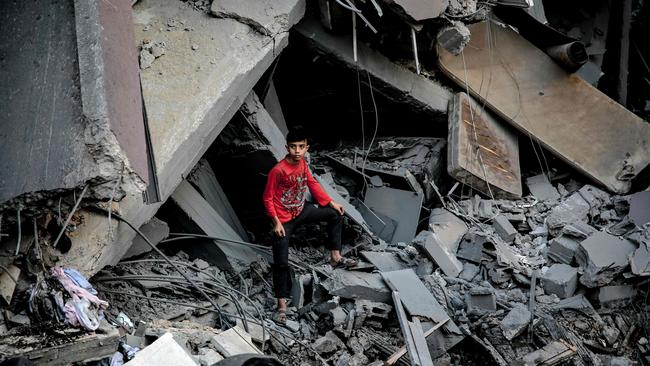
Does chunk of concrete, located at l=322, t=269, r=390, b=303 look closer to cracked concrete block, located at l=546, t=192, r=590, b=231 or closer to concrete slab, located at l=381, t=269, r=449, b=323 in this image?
concrete slab, located at l=381, t=269, r=449, b=323

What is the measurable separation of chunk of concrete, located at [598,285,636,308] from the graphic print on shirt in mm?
2909

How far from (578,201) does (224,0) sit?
15.2ft

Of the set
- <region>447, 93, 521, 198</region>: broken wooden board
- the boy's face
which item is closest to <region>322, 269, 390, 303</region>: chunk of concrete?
the boy's face

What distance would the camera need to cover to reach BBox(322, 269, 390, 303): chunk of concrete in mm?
5805

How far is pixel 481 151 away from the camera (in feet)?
27.0

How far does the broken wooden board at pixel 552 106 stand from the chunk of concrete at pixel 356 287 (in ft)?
11.0

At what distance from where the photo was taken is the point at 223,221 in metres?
6.59

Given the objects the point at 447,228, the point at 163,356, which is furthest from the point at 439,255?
the point at 163,356

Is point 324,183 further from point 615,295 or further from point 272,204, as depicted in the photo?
point 615,295

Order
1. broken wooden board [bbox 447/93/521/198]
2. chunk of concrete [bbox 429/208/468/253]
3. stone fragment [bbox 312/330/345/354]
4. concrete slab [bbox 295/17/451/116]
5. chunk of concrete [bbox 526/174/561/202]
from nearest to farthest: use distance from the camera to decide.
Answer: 1. stone fragment [bbox 312/330/345/354]
2. chunk of concrete [bbox 429/208/468/253]
3. concrete slab [bbox 295/17/451/116]
4. broken wooden board [bbox 447/93/521/198]
5. chunk of concrete [bbox 526/174/561/202]

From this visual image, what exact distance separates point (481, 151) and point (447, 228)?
4.25 feet

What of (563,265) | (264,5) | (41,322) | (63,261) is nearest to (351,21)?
(264,5)

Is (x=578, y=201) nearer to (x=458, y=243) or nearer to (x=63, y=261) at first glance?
(x=458, y=243)

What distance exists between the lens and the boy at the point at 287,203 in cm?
580
